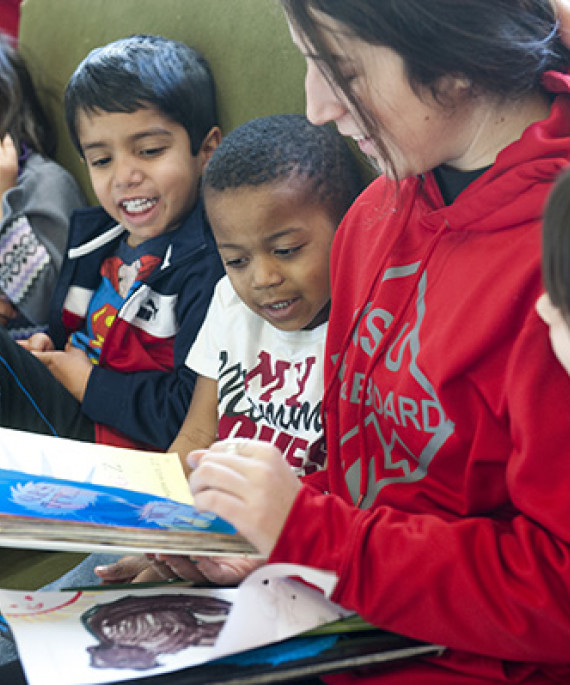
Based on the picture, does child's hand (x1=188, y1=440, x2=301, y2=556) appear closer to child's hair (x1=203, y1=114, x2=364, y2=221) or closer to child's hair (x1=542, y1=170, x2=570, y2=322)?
child's hair (x1=542, y1=170, x2=570, y2=322)

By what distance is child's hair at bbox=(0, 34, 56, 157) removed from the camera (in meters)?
1.85

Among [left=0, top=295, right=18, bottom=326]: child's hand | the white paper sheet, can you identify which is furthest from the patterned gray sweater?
the white paper sheet

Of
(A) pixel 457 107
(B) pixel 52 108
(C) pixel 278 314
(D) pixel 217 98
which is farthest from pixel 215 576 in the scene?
(B) pixel 52 108

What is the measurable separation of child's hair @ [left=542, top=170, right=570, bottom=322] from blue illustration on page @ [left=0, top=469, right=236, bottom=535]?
0.38m

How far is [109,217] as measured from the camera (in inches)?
66.6

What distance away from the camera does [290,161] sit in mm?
1155

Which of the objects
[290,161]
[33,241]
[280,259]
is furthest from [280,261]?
[33,241]

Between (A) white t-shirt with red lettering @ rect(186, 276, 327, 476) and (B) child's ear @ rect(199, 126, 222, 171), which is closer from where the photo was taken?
(A) white t-shirt with red lettering @ rect(186, 276, 327, 476)

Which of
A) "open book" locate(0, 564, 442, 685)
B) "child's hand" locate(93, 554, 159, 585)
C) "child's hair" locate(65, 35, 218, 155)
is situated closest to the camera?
"open book" locate(0, 564, 442, 685)

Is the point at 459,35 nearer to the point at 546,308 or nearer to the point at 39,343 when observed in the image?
the point at 546,308

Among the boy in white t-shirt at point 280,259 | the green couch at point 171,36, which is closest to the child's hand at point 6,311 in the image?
the green couch at point 171,36

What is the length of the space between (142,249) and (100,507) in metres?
0.80

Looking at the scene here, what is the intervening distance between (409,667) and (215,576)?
0.23 m

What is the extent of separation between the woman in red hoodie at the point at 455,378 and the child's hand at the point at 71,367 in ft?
2.52
